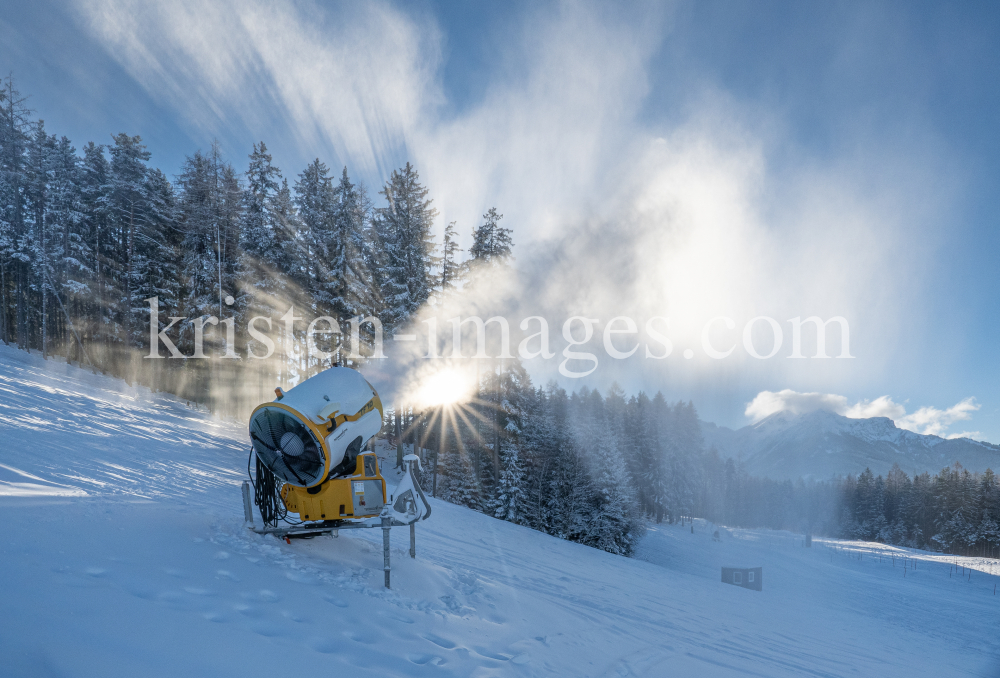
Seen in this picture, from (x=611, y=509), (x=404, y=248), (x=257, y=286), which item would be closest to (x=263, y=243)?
(x=257, y=286)

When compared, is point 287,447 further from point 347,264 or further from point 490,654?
point 347,264

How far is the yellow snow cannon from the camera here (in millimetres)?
6016

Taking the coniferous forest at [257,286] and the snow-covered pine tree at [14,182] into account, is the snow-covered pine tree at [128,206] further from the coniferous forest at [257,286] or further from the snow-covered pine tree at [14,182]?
the snow-covered pine tree at [14,182]

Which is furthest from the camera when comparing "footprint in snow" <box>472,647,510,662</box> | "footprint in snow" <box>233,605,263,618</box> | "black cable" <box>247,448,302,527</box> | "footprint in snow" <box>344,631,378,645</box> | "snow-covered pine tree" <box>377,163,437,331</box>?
"snow-covered pine tree" <box>377,163,437,331</box>

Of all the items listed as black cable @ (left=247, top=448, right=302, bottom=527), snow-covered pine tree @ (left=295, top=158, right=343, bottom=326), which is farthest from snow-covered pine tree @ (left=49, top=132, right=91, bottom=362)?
black cable @ (left=247, top=448, right=302, bottom=527)

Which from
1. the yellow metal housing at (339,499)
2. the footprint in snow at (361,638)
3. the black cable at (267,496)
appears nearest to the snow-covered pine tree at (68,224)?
the black cable at (267,496)

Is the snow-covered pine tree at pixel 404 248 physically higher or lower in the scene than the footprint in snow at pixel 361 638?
higher

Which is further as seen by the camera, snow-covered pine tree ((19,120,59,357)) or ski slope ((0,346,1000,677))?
snow-covered pine tree ((19,120,59,357))

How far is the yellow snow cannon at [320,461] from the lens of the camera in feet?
19.7

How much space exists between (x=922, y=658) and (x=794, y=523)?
9010cm

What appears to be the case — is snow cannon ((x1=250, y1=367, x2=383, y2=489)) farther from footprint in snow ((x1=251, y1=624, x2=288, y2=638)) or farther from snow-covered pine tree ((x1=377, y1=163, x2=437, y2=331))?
snow-covered pine tree ((x1=377, y1=163, x2=437, y2=331))

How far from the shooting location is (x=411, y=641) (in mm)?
4645

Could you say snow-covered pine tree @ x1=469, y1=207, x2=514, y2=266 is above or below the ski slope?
above

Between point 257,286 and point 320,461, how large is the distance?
875 inches
